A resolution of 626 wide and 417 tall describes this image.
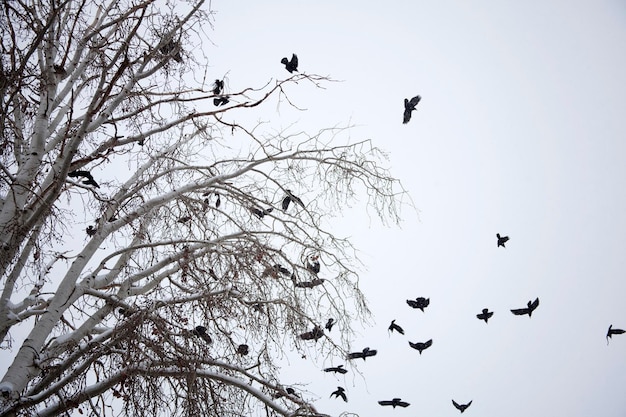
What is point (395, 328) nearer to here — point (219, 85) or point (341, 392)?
point (341, 392)

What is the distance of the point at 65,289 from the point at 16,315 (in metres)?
0.65

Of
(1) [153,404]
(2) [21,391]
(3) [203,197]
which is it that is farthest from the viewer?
(3) [203,197]

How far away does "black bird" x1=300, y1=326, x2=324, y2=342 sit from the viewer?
3.91 metres

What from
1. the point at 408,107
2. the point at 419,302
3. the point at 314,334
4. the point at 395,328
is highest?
the point at 408,107

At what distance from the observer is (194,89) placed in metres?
3.99

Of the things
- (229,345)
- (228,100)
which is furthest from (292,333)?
(228,100)

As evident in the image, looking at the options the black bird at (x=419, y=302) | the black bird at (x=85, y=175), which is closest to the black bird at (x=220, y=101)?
the black bird at (x=85, y=175)

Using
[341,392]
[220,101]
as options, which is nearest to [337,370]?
[341,392]

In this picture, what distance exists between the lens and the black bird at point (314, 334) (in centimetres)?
391

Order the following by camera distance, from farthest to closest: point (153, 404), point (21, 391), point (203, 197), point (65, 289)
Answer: point (203, 197), point (65, 289), point (21, 391), point (153, 404)

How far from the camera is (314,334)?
3.96 m

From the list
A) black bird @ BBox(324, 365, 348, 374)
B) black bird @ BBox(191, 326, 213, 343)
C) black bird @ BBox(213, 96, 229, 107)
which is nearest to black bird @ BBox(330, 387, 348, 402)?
black bird @ BBox(324, 365, 348, 374)

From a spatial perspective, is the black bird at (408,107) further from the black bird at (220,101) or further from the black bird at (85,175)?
the black bird at (85,175)

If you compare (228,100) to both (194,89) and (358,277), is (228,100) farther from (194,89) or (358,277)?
(358,277)
